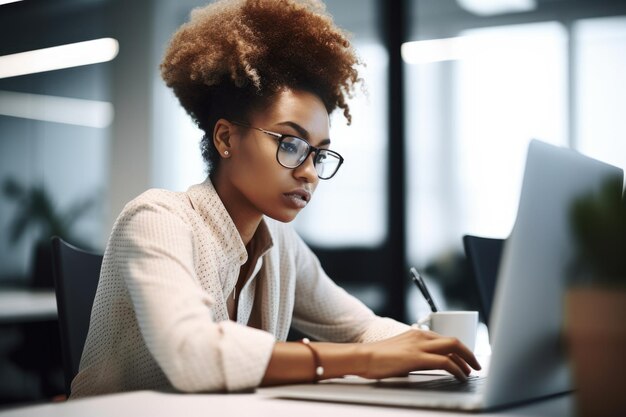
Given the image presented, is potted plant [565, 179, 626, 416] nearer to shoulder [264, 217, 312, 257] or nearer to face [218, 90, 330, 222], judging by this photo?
face [218, 90, 330, 222]

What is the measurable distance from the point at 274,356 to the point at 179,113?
3.45 metres

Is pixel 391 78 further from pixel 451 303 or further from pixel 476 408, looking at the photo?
pixel 476 408

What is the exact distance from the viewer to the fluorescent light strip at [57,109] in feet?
12.0

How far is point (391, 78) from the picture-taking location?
4707mm

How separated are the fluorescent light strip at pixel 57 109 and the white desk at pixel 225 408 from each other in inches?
120

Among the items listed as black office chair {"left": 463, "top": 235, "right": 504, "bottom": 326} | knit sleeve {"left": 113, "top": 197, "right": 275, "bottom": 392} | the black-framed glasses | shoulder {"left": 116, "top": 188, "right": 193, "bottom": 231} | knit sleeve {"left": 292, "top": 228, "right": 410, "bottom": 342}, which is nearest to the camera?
knit sleeve {"left": 113, "top": 197, "right": 275, "bottom": 392}

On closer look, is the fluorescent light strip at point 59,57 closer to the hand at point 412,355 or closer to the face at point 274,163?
the face at point 274,163

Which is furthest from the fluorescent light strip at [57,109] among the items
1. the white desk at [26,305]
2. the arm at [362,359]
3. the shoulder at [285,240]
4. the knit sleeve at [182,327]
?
the arm at [362,359]

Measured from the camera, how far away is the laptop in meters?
0.78

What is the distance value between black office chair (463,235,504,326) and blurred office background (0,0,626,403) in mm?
2011

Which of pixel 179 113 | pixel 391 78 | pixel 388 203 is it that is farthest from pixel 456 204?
pixel 179 113

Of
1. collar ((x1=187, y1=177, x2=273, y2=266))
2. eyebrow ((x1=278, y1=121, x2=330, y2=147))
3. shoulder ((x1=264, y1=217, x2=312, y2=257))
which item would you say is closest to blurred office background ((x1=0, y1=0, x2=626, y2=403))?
shoulder ((x1=264, y1=217, x2=312, y2=257))

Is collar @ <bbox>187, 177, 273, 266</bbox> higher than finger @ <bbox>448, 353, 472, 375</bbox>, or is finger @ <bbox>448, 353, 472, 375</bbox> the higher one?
collar @ <bbox>187, 177, 273, 266</bbox>

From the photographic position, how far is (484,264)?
80.0 inches
